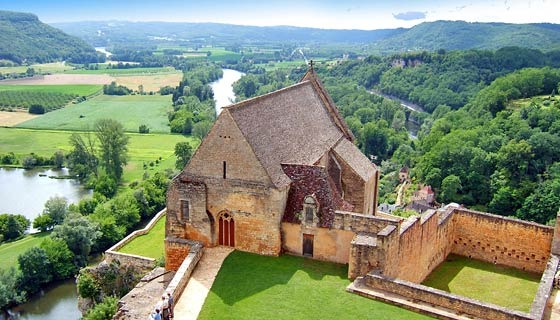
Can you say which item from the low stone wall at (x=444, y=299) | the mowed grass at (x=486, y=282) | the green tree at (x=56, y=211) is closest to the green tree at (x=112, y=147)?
the green tree at (x=56, y=211)

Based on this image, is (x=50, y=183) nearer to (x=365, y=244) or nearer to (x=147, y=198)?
(x=147, y=198)

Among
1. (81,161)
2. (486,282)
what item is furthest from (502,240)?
(81,161)

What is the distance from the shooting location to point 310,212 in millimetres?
28344

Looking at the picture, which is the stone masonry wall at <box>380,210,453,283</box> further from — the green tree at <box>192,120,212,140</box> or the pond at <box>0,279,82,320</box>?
the green tree at <box>192,120,212,140</box>

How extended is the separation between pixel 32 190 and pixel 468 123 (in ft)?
237

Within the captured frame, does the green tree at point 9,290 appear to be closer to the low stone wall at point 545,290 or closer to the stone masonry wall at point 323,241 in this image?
the stone masonry wall at point 323,241

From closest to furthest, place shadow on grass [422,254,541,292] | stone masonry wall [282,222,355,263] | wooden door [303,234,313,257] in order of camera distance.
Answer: stone masonry wall [282,222,355,263] → wooden door [303,234,313,257] → shadow on grass [422,254,541,292]

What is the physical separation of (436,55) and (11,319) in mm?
139176

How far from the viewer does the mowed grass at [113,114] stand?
121250mm

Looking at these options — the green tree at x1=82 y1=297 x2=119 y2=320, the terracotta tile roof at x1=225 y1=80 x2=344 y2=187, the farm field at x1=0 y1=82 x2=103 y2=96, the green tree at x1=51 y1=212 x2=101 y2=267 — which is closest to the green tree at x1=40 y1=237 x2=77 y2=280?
the green tree at x1=51 y1=212 x2=101 y2=267

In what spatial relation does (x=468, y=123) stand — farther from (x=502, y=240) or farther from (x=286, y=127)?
(x=286, y=127)

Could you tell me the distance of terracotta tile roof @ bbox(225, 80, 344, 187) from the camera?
28711 millimetres

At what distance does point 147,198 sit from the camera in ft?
216

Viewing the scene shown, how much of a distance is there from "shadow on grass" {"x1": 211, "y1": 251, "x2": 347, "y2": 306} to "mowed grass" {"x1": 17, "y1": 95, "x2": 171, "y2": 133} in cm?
8839
